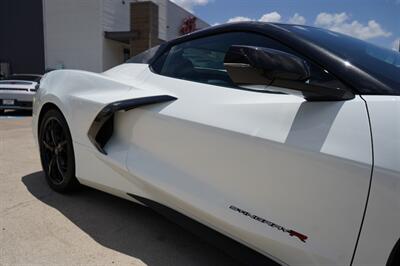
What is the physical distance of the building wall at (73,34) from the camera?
52.1ft

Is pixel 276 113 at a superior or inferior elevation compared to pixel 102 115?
superior

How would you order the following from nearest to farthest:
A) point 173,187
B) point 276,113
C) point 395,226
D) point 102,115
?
→ 1. point 395,226
2. point 276,113
3. point 173,187
4. point 102,115

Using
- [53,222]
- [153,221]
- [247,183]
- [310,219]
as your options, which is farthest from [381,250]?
[53,222]

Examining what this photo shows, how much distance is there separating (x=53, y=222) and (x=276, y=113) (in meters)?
1.78

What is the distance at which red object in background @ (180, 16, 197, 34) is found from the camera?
21953 mm

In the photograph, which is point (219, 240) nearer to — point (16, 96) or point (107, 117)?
point (107, 117)

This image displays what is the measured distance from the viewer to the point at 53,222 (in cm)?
238

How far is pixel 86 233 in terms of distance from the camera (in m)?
2.24

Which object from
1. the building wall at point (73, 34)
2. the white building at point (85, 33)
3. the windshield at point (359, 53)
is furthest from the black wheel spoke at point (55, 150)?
the building wall at point (73, 34)

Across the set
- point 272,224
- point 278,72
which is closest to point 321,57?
point 278,72

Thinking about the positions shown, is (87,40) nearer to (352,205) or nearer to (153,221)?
(153,221)

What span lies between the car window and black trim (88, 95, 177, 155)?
0.79 ft

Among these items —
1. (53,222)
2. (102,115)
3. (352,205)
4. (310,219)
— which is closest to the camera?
(352,205)

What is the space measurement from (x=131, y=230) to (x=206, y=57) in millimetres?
1261
